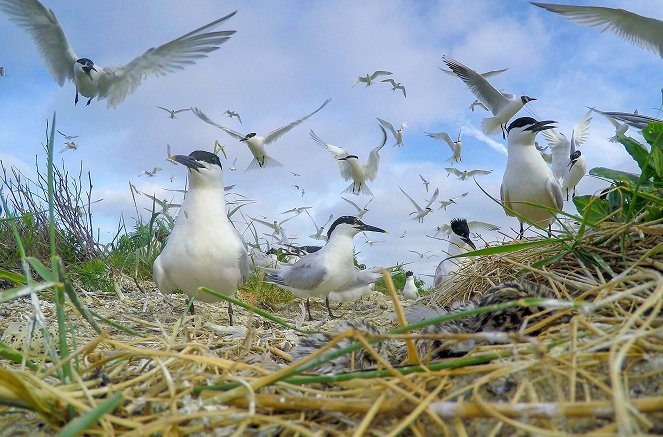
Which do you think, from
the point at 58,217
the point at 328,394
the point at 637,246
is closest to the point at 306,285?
the point at 58,217

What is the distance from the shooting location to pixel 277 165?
10.3 metres

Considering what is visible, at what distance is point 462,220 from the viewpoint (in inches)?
279

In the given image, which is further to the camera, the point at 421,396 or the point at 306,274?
the point at 306,274

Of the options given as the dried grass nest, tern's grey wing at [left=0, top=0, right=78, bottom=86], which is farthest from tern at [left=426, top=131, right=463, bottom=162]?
the dried grass nest

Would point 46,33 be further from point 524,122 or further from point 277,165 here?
point 524,122

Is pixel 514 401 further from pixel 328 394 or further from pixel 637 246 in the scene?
pixel 637 246

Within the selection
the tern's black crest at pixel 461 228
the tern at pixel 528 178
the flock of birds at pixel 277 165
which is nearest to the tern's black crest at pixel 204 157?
the flock of birds at pixel 277 165

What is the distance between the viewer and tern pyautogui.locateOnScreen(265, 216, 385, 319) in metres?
4.86

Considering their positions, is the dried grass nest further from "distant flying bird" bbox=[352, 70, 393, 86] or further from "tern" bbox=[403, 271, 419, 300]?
"distant flying bird" bbox=[352, 70, 393, 86]

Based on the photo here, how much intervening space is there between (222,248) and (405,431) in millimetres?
2844

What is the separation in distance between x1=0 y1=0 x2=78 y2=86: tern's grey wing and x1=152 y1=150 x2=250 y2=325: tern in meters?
4.52

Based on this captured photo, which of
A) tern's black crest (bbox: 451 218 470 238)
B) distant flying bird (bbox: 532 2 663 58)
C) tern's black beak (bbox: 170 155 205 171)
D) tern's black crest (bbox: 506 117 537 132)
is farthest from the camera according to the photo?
Result: tern's black crest (bbox: 451 218 470 238)

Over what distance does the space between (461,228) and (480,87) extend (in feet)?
8.29

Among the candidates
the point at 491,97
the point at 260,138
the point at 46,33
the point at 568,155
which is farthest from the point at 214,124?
the point at 568,155
